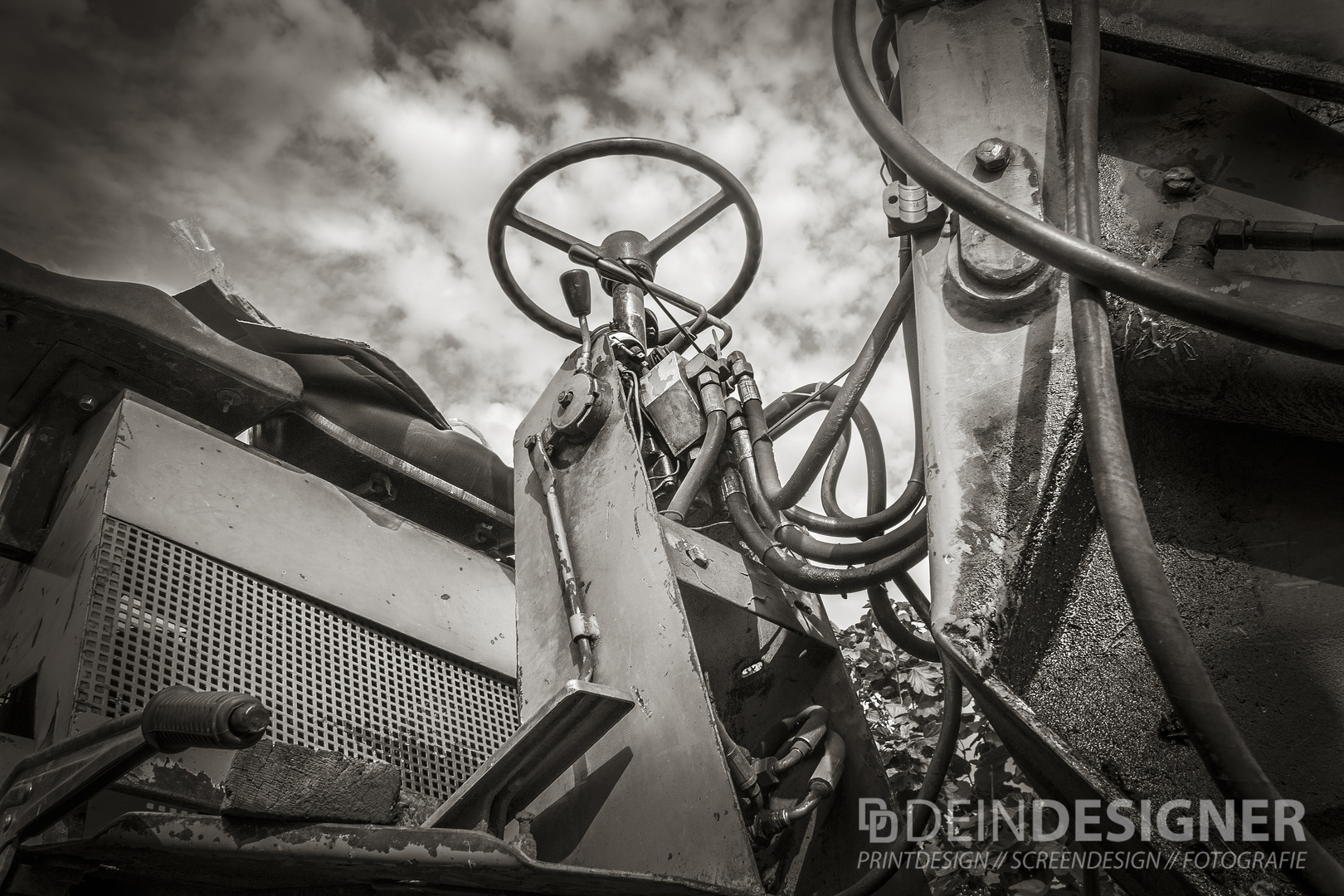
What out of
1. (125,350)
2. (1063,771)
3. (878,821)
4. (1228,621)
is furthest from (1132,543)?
(125,350)

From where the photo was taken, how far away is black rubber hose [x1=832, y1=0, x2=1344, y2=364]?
86 centimetres

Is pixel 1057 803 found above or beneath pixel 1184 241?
beneath

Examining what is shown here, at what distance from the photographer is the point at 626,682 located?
169 centimetres

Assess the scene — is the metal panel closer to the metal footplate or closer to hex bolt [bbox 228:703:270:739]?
the metal footplate

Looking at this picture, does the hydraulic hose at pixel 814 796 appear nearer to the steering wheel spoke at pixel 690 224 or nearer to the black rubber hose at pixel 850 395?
the black rubber hose at pixel 850 395

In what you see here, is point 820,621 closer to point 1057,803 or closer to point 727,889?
point 727,889

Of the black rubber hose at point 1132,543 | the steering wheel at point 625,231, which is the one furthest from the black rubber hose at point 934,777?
the steering wheel at point 625,231

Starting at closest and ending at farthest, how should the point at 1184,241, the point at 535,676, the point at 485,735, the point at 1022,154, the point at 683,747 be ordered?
the point at 1184,241 < the point at 1022,154 < the point at 683,747 < the point at 535,676 < the point at 485,735

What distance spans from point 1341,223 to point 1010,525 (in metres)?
0.55

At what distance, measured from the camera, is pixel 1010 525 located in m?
1.10

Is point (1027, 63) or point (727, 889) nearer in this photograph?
point (727, 889)

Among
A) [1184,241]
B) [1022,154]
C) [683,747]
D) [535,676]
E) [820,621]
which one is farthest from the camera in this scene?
[820,621]

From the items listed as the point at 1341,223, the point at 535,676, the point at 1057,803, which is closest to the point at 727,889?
the point at 1057,803

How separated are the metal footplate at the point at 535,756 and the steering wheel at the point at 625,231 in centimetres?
120
